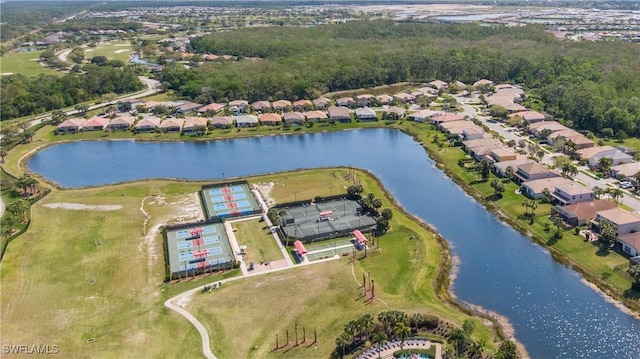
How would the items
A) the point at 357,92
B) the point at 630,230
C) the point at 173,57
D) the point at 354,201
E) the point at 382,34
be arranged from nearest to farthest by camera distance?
the point at 630,230, the point at 354,201, the point at 357,92, the point at 173,57, the point at 382,34

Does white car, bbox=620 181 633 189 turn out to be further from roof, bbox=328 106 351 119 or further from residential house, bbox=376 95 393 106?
residential house, bbox=376 95 393 106

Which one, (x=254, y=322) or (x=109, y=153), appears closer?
(x=254, y=322)

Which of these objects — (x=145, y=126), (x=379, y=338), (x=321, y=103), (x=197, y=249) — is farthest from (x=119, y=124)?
(x=379, y=338)

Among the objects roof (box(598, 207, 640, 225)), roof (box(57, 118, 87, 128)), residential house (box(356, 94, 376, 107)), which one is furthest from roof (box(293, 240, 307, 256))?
roof (box(57, 118, 87, 128))

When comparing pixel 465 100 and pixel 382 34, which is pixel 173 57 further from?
pixel 465 100

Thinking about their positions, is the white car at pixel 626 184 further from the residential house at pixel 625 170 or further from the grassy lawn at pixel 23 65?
the grassy lawn at pixel 23 65

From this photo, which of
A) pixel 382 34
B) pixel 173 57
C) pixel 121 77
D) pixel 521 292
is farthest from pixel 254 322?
pixel 382 34

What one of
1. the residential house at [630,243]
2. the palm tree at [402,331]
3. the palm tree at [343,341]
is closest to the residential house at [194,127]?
the palm tree at [343,341]

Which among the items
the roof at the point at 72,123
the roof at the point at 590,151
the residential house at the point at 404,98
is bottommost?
the residential house at the point at 404,98
